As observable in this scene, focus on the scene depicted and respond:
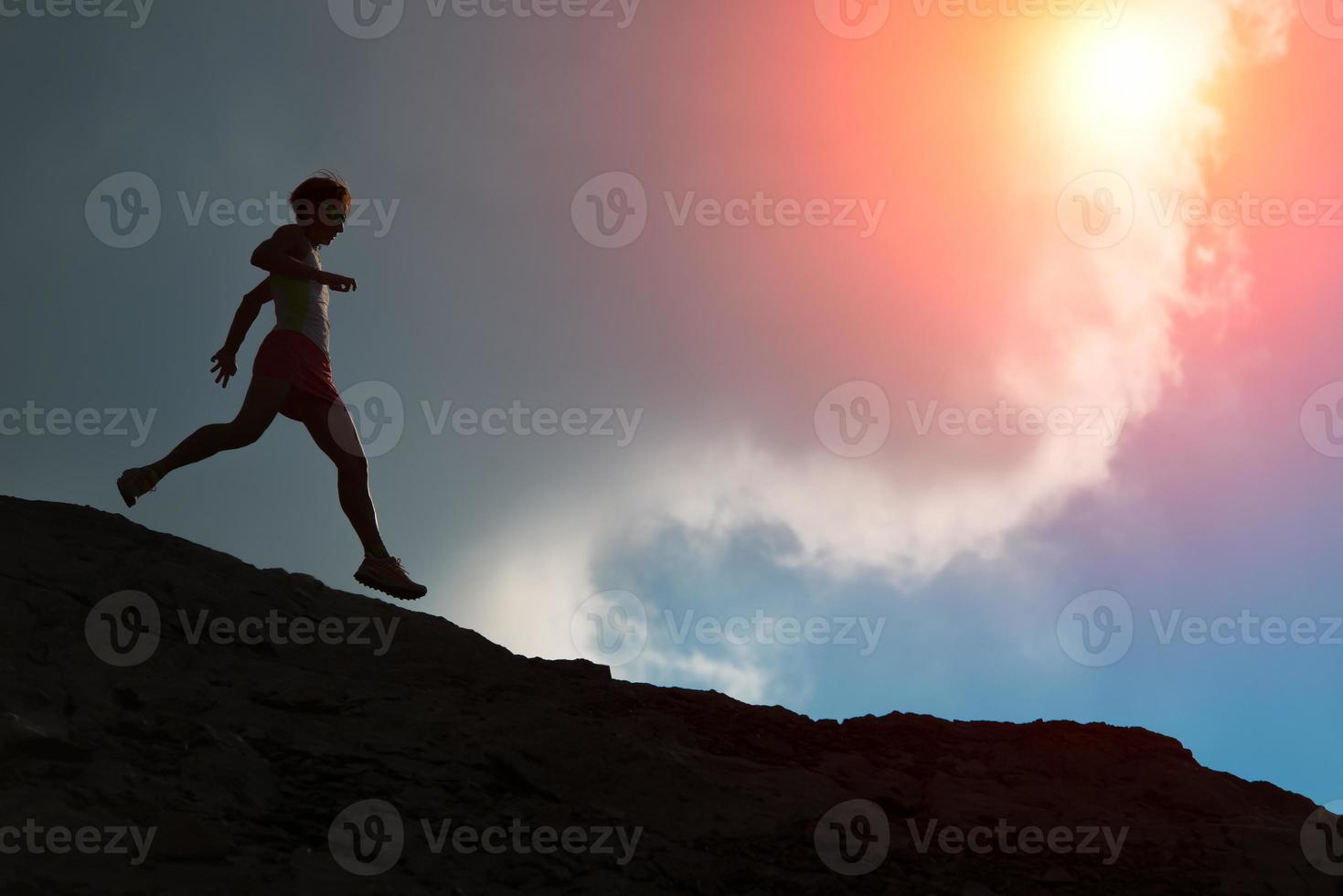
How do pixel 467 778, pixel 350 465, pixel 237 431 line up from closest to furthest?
1. pixel 467 778
2. pixel 237 431
3. pixel 350 465

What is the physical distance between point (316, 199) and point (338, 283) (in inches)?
26.4

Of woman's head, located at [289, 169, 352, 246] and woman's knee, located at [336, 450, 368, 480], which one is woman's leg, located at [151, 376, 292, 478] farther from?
woman's head, located at [289, 169, 352, 246]

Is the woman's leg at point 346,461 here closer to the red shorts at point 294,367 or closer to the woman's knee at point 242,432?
the red shorts at point 294,367

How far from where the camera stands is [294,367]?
637cm

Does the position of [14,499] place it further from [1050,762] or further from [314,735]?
[1050,762]

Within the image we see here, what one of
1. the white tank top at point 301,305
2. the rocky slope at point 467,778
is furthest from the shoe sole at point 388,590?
the white tank top at point 301,305

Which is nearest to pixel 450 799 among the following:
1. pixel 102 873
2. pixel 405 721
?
pixel 405 721

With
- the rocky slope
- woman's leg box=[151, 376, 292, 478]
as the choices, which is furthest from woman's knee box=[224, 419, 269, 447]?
the rocky slope

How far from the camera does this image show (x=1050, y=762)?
5418mm

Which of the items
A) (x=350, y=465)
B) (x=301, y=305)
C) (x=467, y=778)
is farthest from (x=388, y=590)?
(x=467, y=778)

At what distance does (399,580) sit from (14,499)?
2178 mm

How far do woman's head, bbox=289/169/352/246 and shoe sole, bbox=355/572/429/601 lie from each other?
1990 millimetres

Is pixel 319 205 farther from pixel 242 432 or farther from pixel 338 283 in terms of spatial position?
pixel 242 432

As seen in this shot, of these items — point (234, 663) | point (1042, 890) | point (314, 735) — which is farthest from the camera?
point (234, 663)
